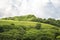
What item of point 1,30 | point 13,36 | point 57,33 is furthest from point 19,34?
point 57,33

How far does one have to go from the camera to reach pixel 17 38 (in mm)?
165250

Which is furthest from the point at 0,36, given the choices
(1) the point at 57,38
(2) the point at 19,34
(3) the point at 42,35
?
(1) the point at 57,38

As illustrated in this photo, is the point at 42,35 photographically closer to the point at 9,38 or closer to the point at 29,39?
the point at 29,39

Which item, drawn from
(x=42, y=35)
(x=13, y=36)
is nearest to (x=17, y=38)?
(x=13, y=36)

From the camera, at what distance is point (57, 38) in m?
175

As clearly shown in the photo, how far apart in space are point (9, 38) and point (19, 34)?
34.4ft

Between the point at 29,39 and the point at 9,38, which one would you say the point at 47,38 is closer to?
the point at 29,39

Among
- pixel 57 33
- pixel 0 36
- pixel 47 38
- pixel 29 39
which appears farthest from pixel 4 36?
pixel 57 33

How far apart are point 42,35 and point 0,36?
94.0 ft

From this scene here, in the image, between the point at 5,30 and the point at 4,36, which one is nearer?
the point at 4,36

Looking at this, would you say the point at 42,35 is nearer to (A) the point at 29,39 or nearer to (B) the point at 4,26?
(A) the point at 29,39

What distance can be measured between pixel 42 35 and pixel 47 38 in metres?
8.29

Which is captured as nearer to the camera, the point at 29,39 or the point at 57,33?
the point at 29,39

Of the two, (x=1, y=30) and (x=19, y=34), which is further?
(x=1, y=30)
